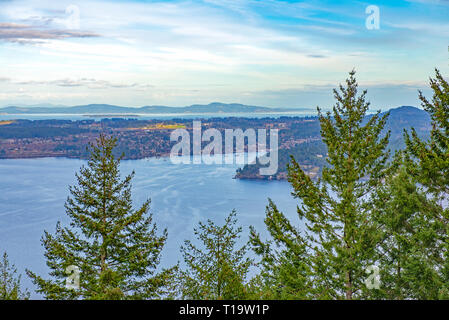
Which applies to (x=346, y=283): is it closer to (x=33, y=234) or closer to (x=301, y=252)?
(x=301, y=252)

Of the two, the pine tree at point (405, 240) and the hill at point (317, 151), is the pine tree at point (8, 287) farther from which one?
the hill at point (317, 151)

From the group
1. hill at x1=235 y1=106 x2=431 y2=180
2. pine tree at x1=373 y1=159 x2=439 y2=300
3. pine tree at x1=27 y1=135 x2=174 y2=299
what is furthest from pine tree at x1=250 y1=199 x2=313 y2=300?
hill at x1=235 y1=106 x2=431 y2=180

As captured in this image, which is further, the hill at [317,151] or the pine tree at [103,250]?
the hill at [317,151]

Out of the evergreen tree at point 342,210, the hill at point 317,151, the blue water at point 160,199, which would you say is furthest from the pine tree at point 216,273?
the hill at point 317,151

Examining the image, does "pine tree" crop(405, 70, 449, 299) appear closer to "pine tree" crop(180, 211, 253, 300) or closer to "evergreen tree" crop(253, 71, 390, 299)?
"evergreen tree" crop(253, 71, 390, 299)
